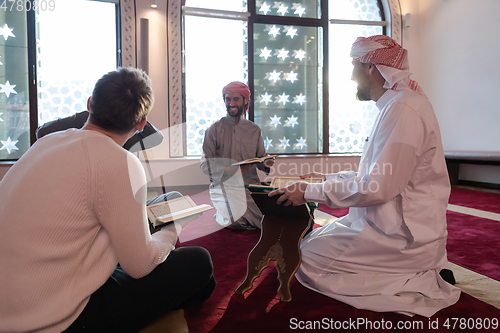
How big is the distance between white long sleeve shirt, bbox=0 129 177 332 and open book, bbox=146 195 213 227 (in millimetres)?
246

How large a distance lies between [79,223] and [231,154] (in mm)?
2360

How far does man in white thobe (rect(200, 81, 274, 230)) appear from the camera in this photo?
3.12m

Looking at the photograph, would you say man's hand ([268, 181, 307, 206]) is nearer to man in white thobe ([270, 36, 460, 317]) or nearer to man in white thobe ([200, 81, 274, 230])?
man in white thobe ([270, 36, 460, 317])

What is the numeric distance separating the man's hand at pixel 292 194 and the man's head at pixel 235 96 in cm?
189

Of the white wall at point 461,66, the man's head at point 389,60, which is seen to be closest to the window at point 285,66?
the white wall at point 461,66

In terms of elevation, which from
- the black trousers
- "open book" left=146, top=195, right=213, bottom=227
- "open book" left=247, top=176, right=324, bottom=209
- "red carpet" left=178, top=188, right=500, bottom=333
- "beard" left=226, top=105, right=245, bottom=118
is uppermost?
"beard" left=226, top=105, right=245, bottom=118

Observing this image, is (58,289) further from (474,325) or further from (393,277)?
(474,325)

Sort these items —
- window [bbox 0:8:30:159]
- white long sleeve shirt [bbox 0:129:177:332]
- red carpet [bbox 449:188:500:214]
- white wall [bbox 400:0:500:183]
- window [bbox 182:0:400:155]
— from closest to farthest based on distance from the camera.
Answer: white long sleeve shirt [bbox 0:129:177:332] < red carpet [bbox 449:188:500:214] < window [bbox 0:8:30:159] < white wall [bbox 400:0:500:183] < window [bbox 182:0:400:155]

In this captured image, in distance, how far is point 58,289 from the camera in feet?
3.20

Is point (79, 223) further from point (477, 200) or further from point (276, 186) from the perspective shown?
point (477, 200)

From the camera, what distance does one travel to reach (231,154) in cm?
329

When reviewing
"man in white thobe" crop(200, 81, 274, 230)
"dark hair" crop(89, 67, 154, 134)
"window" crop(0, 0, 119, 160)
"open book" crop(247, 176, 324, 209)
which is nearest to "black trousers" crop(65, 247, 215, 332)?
"open book" crop(247, 176, 324, 209)

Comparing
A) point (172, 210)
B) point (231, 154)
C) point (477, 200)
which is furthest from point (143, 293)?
point (477, 200)

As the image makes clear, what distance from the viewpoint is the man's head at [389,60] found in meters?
1.65
